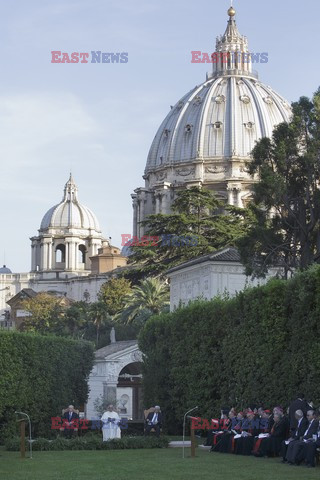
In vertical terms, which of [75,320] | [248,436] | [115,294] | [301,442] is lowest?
[301,442]

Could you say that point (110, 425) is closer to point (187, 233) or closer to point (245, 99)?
point (187, 233)

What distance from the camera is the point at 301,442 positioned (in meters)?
21.7

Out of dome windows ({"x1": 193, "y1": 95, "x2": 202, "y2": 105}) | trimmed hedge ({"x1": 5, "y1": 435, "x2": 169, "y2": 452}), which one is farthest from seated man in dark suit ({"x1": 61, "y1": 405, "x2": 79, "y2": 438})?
dome windows ({"x1": 193, "y1": 95, "x2": 202, "y2": 105})

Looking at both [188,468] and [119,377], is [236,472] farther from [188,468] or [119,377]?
[119,377]

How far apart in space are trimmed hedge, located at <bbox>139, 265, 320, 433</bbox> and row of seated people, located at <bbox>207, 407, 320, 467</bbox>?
4.24 feet

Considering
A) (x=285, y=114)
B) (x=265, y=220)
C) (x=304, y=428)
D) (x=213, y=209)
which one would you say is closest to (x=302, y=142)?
(x=265, y=220)

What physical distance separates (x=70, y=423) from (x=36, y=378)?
18.2 feet

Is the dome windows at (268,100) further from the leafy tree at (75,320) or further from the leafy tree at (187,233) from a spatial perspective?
the leafy tree at (75,320)

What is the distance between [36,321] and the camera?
97.0m

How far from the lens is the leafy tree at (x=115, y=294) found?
92812mm

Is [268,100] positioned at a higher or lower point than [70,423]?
higher

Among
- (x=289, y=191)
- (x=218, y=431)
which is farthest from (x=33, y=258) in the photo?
(x=218, y=431)

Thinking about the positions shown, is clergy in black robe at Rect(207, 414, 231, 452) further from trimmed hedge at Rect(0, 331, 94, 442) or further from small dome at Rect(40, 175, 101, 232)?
small dome at Rect(40, 175, 101, 232)

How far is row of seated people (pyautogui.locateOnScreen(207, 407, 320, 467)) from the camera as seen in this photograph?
21.5 m
